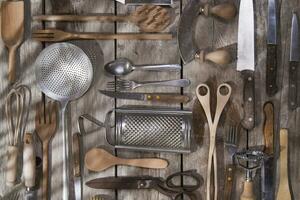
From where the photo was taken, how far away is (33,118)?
1.50 meters

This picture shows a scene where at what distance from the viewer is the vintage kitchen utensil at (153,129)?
4.63 ft

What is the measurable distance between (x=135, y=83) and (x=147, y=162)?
0.72ft

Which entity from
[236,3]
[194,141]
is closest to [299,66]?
[236,3]

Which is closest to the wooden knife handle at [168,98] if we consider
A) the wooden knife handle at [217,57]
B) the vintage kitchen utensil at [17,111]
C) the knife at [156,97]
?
the knife at [156,97]

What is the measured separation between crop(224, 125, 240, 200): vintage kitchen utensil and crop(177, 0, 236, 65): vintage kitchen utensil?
187 mm

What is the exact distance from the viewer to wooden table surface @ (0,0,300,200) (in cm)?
142

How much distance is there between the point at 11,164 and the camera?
147 centimetres

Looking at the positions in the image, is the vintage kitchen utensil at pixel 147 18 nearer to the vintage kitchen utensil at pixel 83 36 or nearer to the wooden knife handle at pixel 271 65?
the vintage kitchen utensil at pixel 83 36

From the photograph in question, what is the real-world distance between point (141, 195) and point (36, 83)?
0.43m

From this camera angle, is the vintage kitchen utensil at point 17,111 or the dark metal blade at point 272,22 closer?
the dark metal blade at point 272,22

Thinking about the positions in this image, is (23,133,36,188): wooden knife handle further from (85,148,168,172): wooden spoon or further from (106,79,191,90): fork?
(106,79,191,90): fork

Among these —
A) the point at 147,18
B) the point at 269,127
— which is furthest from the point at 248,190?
the point at 147,18

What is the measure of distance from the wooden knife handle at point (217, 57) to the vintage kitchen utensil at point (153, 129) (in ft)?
0.50

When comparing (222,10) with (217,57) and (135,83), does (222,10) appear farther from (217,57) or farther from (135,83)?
(135,83)
